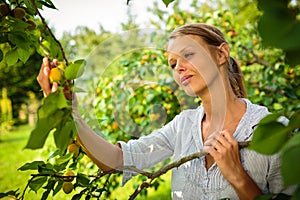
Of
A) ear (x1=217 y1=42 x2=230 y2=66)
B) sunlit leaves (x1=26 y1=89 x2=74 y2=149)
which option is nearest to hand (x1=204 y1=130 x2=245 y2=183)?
ear (x1=217 y1=42 x2=230 y2=66)

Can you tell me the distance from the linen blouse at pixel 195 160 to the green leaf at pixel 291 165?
28.5 inches

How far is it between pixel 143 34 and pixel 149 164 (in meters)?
0.46

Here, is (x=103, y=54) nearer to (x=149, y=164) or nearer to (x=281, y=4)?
(x=149, y=164)

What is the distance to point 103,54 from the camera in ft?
3.22

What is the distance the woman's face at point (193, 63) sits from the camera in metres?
1.05

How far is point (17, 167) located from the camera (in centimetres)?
455

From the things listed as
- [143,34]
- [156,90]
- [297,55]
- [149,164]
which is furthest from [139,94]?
[297,55]

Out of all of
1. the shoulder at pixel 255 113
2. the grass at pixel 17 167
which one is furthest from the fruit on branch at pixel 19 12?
the grass at pixel 17 167

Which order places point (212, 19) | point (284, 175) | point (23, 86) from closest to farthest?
1. point (284, 175)
2. point (212, 19)
3. point (23, 86)

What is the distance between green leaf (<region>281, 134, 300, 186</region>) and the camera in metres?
0.31

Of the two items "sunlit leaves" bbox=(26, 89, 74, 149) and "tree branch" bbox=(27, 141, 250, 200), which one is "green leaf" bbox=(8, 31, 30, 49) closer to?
"tree branch" bbox=(27, 141, 250, 200)

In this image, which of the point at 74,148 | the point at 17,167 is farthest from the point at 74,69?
the point at 17,167

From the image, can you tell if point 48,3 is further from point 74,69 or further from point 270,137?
point 270,137

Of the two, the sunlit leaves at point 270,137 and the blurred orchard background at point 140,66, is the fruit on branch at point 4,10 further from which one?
the sunlit leaves at point 270,137
